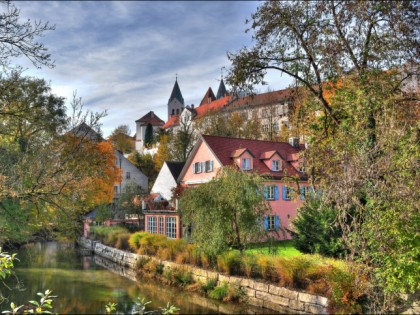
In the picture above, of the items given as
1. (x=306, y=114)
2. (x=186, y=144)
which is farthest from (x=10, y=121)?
(x=186, y=144)

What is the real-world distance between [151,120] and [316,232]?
89.5 metres

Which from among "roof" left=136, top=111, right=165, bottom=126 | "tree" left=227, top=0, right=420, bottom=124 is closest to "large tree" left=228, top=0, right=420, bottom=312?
"tree" left=227, top=0, right=420, bottom=124

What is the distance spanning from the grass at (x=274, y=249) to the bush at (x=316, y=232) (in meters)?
1.30

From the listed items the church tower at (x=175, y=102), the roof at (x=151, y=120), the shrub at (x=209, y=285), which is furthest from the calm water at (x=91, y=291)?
the church tower at (x=175, y=102)

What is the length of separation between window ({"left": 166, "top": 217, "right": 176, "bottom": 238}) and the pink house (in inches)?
135

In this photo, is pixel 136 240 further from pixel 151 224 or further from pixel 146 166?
pixel 146 166

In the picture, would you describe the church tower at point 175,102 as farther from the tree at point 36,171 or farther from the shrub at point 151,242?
the tree at point 36,171

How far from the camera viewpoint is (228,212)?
17625mm

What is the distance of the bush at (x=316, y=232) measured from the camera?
51.7 ft

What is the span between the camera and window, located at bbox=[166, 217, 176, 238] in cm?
2679

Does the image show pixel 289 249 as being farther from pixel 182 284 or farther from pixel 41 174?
pixel 41 174

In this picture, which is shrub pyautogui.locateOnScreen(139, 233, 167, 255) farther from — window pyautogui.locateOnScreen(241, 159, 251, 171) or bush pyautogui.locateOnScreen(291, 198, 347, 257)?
bush pyautogui.locateOnScreen(291, 198, 347, 257)

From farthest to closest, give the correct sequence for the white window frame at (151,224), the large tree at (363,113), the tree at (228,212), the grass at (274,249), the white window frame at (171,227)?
the white window frame at (151,224) < the white window frame at (171,227) < the grass at (274,249) < the tree at (228,212) < the large tree at (363,113)

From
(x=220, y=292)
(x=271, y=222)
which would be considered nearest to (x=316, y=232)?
(x=220, y=292)
